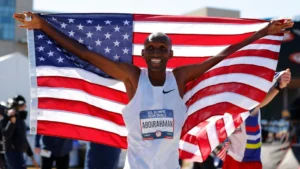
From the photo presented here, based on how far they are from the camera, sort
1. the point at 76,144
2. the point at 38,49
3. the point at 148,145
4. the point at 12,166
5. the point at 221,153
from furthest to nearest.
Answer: the point at 76,144 → the point at 12,166 → the point at 221,153 → the point at 38,49 → the point at 148,145

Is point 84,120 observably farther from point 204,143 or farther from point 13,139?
point 13,139

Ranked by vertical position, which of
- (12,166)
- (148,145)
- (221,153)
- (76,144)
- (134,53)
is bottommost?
(76,144)

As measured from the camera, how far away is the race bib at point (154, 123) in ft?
12.5

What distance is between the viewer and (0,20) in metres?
10.1

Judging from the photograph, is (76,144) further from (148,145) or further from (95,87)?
(148,145)

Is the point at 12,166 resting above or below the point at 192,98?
below

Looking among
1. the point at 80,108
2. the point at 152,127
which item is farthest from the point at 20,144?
the point at 152,127

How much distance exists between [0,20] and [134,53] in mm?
5805

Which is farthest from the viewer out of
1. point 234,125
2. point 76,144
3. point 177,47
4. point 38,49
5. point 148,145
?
point 76,144

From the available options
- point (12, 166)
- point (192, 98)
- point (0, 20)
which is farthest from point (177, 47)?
point (0, 20)

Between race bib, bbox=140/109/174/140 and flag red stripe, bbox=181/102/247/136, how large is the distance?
3.55 ft

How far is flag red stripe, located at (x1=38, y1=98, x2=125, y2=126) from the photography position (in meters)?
4.86

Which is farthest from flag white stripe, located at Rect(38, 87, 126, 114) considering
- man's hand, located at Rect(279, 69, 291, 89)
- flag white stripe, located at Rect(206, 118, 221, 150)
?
man's hand, located at Rect(279, 69, 291, 89)

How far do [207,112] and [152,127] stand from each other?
127cm
